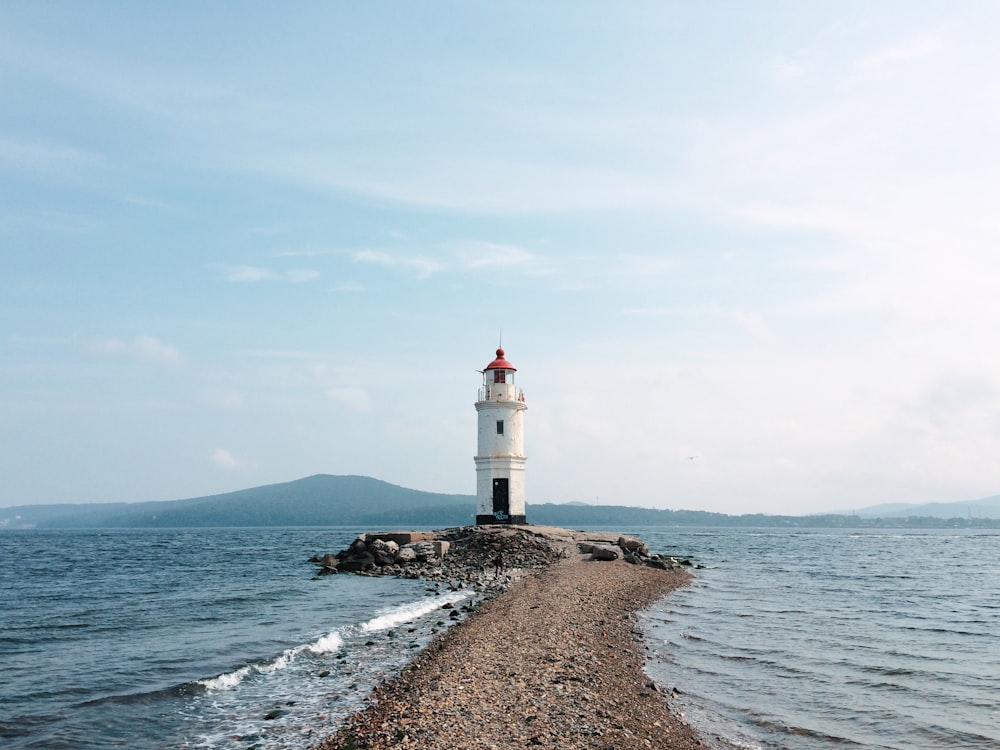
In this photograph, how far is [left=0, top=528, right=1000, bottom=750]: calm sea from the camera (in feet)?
42.9

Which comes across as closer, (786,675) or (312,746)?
(312,746)

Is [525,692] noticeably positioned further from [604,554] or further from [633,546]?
[633,546]

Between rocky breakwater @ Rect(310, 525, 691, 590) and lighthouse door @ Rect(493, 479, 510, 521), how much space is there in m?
1.13

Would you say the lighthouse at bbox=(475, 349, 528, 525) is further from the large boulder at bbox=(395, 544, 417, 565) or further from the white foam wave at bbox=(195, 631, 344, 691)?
the white foam wave at bbox=(195, 631, 344, 691)

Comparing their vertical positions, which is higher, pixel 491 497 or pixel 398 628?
pixel 491 497

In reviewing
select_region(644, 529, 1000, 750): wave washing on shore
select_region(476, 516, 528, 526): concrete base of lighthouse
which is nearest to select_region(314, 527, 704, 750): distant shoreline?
select_region(644, 529, 1000, 750): wave washing on shore

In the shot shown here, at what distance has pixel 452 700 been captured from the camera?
12.9m

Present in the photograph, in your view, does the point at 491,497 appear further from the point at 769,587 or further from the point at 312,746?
the point at 312,746

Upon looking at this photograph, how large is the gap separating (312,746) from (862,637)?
16696 mm

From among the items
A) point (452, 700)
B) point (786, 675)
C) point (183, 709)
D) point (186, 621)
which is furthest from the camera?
point (186, 621)

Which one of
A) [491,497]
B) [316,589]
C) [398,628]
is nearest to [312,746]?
[398,628]

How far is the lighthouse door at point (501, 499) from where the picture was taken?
147ft

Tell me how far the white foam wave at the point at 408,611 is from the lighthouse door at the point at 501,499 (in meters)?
15.4

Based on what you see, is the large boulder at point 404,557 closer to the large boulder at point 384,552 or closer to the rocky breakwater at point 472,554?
the rocky breakwater at point 472,554
